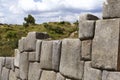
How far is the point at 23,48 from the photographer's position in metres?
10.3

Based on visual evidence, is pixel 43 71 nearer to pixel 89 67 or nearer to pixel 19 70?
pixel 19 70

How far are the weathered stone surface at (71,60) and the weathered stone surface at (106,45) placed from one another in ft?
2.24

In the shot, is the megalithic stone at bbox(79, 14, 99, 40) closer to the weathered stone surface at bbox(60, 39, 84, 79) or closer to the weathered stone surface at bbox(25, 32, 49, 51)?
the weathered stone surface at bbox(60, 39, 84, 79)

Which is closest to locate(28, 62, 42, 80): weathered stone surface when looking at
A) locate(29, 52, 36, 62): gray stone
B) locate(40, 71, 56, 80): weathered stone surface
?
locate(29, 52, 36, 62): gray stone

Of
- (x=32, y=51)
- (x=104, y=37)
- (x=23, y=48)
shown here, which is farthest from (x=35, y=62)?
(x=104, y=37)

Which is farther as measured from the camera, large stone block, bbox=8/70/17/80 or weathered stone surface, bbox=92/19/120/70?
large stone block, bbox=8/70/17/80

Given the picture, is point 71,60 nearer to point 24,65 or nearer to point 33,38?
point 33,38

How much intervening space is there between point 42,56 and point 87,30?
8.58 ft

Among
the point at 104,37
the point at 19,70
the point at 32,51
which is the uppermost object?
the point at 104,37

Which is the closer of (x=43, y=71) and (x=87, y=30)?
(x=87, y=30)

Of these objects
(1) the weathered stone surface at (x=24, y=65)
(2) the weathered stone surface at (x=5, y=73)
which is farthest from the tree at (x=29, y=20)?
(1) the weathered stone surface at (x=24, y=65)

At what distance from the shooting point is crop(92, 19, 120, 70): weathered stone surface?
218 inches

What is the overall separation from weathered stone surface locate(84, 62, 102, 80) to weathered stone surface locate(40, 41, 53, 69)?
1974mm

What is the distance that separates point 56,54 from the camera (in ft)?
26.1
